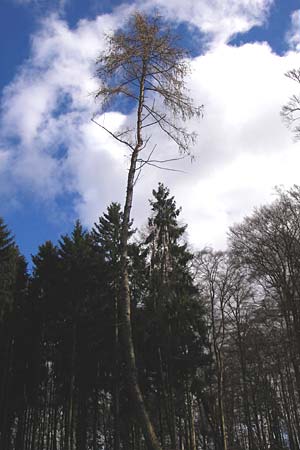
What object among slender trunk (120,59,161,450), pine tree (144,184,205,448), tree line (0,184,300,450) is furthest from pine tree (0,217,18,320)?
slender trunk (120,59,161,450)

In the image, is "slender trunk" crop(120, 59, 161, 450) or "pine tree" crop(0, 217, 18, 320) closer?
"slender trunk" crop(120, 59, 161, 450)

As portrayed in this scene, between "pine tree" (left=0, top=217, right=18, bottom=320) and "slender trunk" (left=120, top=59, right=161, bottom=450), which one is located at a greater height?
"pine tree" (left=0, top=217, right=18, bottom=320)

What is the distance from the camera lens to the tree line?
666 inches

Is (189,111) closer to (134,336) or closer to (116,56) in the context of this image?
(116,56)

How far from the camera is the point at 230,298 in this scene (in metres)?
22.6

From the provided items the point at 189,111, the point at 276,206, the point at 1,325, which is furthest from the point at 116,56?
the point at 1,325

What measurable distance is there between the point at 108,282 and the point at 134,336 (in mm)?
3075

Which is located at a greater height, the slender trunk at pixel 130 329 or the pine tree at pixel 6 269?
the pine tree at pixel 6 269

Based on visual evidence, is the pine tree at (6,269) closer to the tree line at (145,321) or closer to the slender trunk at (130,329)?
the tree line at (145,321)

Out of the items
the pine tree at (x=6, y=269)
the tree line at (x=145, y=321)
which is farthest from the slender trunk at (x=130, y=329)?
the pine tree at (x=6, y=269)

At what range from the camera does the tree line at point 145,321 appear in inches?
666

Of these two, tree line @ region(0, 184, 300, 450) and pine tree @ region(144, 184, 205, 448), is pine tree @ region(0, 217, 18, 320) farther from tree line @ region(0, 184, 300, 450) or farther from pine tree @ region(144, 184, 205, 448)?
pine tree @ region(144, 184, 205, 448)

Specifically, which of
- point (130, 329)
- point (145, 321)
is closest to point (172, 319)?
point (145, 321)

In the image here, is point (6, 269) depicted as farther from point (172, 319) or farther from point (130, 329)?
point (130, 329)
